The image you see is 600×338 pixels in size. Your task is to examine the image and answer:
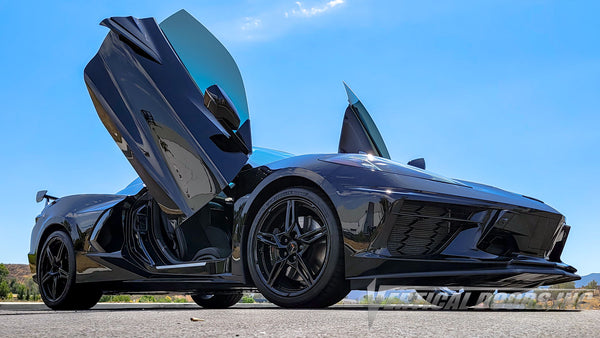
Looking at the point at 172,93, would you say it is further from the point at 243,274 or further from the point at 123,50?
the point at 243,274

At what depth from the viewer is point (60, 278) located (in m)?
5.51

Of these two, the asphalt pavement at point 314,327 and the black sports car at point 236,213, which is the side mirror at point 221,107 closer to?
the black sports car at point 236,213

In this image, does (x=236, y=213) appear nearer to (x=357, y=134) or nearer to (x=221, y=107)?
(x=221, y=107)

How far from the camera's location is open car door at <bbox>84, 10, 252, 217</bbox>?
4180 mm

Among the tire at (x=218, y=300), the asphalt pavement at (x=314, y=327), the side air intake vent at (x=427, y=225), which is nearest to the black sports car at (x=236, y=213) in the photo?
the side air intake vent at (x=427, y=225)

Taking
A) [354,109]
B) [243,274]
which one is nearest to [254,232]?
[243,274]

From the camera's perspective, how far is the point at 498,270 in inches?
127

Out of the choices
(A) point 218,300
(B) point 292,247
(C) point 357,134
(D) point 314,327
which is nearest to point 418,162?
(C) point 357,134

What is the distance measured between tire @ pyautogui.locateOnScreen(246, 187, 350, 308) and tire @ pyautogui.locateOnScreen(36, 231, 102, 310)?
245 cm

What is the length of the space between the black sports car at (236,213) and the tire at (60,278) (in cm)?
2

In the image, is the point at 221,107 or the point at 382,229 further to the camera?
the point at 221,107

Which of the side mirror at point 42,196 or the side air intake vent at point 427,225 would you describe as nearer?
the side air intake vent at point 427,225

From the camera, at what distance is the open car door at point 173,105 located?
13.7 ft

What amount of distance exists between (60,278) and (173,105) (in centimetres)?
239
